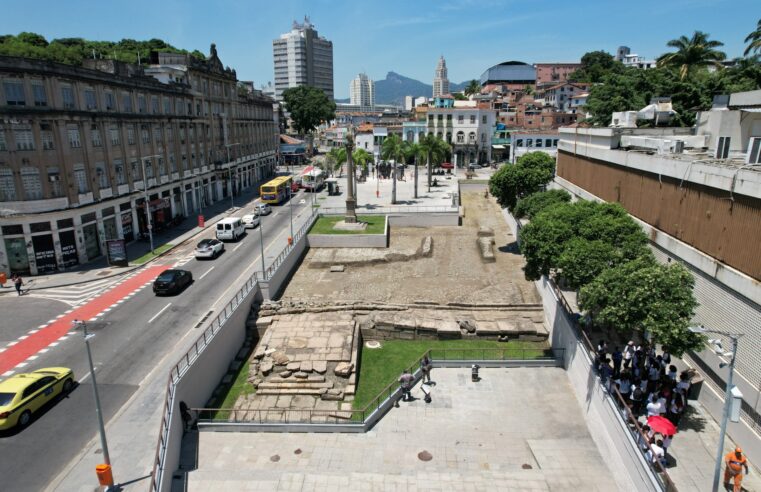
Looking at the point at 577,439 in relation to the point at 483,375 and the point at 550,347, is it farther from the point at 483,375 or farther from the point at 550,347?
the point at 550,347

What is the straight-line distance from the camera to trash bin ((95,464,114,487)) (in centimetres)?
1472

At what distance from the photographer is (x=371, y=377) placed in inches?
961

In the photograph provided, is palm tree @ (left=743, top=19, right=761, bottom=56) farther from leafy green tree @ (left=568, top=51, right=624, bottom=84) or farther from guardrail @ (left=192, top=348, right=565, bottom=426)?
leafy green tree @ (left=568, top=51, right=624, bottom=84)

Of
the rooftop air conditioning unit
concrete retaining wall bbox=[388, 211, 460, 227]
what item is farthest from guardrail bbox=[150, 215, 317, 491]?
the rooftop air conditioning unit

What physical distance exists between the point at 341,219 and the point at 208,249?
17823 mm

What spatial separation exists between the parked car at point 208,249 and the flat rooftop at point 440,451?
23.1 metres

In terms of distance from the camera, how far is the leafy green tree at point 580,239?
21547mm

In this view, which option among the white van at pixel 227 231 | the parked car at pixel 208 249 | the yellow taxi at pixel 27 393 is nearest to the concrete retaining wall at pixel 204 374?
the yellow taxi at pixel 27 393

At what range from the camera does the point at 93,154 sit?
1604 inches

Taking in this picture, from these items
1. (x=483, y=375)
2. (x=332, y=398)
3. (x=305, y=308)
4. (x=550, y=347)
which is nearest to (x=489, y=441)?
(x=483, y=375)

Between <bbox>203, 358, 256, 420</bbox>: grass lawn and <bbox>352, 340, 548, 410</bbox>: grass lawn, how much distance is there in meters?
5.56

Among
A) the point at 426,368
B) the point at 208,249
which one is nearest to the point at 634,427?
the point at 426,368

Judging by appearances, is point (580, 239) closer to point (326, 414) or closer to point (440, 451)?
point (440, 451)

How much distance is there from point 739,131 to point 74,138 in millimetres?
45834
